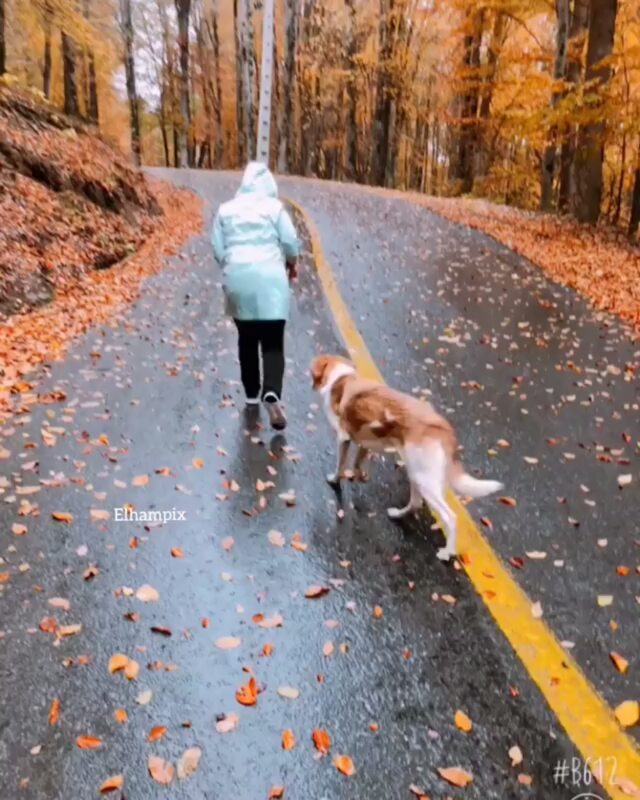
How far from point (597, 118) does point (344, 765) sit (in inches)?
573

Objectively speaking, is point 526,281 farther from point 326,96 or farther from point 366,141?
point 366,141

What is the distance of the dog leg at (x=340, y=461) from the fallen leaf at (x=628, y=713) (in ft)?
7.76

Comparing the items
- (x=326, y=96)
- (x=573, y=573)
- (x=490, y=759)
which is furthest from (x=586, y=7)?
(x=490, y=759)

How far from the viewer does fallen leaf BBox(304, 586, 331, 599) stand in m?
3.84

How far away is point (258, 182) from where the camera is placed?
5.66 metres

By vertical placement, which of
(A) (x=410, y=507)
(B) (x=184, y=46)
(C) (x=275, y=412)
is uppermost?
(B) (x=184, y=46)

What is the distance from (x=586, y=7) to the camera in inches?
780

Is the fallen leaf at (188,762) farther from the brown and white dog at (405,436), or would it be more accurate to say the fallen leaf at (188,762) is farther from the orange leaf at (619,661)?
the orange leaf at (619,661)

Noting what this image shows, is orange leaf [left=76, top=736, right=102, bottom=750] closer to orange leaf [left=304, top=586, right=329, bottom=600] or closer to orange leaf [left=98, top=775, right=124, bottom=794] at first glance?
orange leaf [left=98, top=775, right=124, bottom=794]

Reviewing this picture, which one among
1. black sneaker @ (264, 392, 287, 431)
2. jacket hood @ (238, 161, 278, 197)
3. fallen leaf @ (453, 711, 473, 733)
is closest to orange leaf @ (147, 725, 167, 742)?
fallen leaf @ (453, 711, 473, 733)

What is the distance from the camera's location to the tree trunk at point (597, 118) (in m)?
14.4

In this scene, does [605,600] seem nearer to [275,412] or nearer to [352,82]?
[275,412]

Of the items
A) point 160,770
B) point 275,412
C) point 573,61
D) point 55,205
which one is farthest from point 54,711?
point 573,61

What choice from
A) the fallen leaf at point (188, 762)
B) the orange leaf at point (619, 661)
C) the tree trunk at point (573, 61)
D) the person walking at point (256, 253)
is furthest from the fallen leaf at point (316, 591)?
the tree trunk at point (573, 61)
